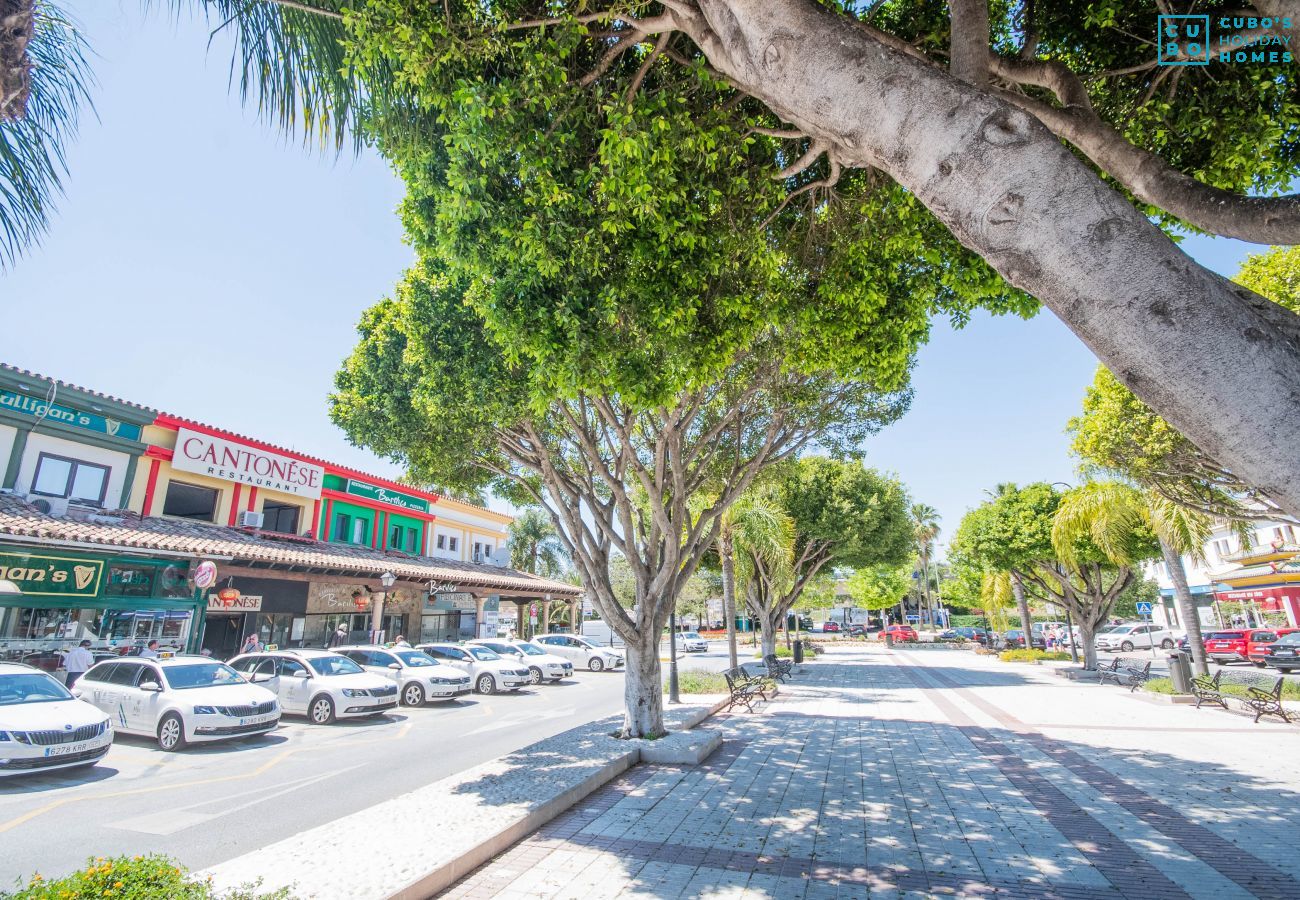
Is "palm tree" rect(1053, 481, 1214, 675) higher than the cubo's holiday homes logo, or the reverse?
the cubo's holiday homes logo

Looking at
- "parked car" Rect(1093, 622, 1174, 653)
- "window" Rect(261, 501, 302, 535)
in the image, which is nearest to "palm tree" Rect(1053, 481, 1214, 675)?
"parked car" Rect(1093, 622, 1174, 653)

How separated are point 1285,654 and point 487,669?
28029mm

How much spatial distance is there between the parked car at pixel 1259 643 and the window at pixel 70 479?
41.6 m

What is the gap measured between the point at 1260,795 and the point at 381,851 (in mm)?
10131

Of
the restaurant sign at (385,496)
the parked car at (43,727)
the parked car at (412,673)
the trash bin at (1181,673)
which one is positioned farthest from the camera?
the restaurant sign at (385,496)

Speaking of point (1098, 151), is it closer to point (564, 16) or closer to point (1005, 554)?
point (564, 16)

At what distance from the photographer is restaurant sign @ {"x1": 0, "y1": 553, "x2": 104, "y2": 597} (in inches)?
559

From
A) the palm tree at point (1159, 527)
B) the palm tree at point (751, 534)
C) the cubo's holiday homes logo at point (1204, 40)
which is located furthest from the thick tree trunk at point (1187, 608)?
the cubo's holiday homes logo at point (1204, 40)

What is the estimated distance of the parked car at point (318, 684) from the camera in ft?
45.7

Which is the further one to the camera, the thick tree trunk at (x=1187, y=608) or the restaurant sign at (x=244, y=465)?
the restaurant sign at (x=244, y=465)

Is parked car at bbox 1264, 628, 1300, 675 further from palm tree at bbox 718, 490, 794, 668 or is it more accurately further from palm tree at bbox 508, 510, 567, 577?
palm tree at bbox 508, 510, 567, 577

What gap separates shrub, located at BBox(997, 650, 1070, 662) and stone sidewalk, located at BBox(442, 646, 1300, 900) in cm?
1791

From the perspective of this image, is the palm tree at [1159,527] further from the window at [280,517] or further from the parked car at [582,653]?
the window at [280,517]

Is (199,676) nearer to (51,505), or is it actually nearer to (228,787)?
(228,787)
